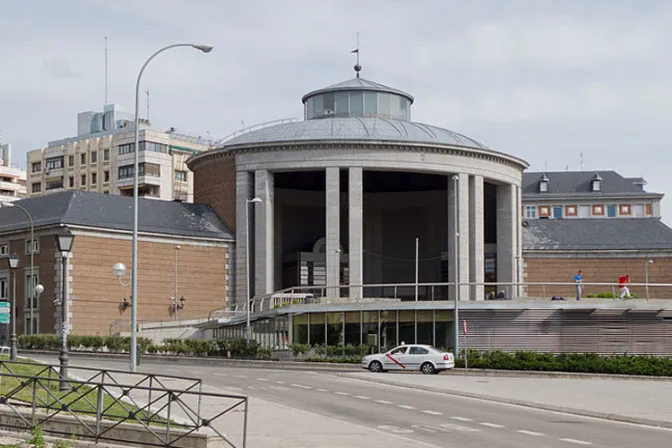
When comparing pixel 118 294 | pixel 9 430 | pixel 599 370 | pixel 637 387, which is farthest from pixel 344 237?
pixel 9 430

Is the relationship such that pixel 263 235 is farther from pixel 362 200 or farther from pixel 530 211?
pixel 530 211

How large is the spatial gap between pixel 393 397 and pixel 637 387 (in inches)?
430

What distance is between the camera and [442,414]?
29.2 m

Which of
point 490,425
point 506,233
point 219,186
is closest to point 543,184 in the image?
point 506,233

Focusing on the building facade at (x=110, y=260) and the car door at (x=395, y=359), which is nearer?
the car door at (x=395, y=359)

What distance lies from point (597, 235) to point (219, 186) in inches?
1296

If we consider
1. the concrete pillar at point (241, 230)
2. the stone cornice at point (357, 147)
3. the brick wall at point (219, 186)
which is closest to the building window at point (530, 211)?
the stone cornice at point (357, 147)

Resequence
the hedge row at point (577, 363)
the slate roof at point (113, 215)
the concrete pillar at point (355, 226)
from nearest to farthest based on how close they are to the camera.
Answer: the hedge row at point (577, 363)
the slate roof at point (113, 215)
the concrete pillar at point (355, 226)

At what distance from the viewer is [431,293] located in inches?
2689

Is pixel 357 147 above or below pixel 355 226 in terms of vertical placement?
above

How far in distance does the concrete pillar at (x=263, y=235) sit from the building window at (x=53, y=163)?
76845 millimetres

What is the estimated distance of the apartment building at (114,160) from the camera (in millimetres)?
141375

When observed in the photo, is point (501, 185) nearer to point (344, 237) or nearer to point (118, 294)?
point (344, 237)

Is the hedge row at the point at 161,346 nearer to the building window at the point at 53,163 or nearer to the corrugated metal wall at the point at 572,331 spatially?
the corrugated metal wall at the point at 572,331
